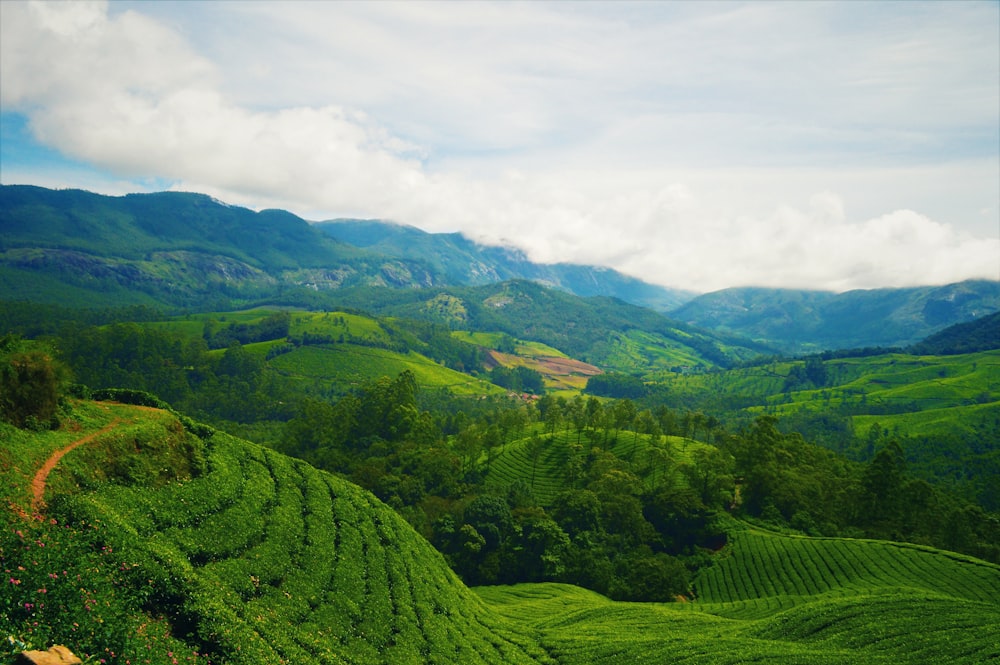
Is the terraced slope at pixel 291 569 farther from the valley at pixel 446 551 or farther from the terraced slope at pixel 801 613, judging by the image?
the terraced slope at pixel 801 613

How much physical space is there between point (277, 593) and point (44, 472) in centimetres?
1504

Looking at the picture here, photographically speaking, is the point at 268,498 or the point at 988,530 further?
the point at 988,530

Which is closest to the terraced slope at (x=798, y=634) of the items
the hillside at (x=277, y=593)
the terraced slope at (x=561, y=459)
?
the hillside at (x=277, y=593)

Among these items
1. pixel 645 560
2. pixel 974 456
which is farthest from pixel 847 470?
pixel 974 456

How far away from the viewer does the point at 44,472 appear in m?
28.8

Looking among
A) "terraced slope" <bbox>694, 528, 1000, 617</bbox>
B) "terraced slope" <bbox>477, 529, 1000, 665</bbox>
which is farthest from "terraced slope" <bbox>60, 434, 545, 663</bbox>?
"terraced slope" <bbox>694, 528, 1000, 617</bbox>

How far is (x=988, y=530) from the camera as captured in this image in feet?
308

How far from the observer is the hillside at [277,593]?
2386 centimetres

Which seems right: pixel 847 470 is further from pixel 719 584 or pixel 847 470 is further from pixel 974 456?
pixel 974 456

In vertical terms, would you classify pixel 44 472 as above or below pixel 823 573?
above

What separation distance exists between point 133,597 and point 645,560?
75529 millimetres

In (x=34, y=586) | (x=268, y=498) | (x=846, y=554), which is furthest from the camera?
(x=846, y=554)

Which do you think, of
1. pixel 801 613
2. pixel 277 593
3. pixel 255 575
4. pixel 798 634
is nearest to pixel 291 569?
pixel 277 593

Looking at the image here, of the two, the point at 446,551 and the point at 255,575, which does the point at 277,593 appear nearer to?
the point at 255,575
